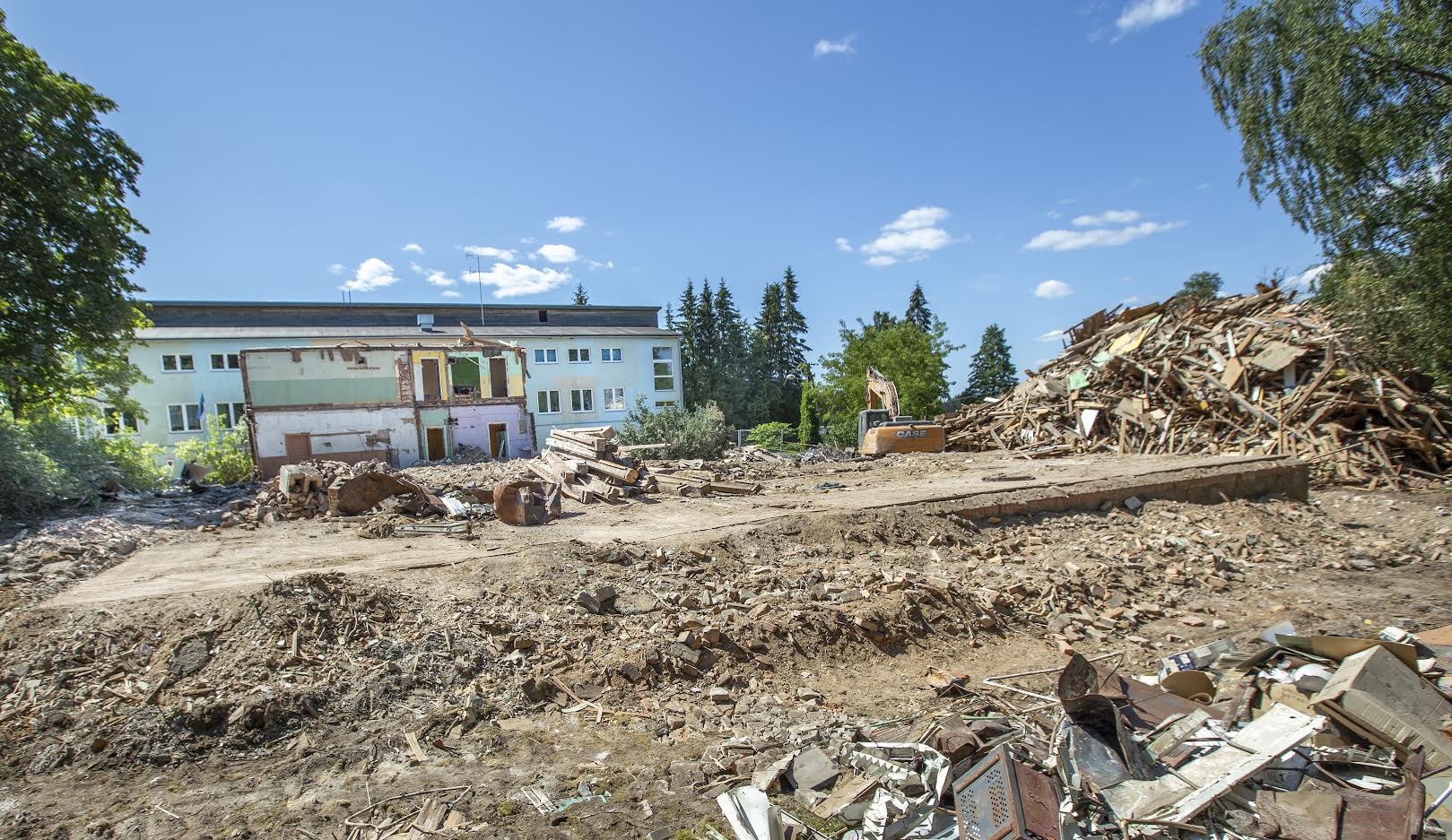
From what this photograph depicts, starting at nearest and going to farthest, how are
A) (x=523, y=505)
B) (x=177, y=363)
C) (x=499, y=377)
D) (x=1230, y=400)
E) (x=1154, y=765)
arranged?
(x=1154, y=765) → (x=523, y=505) → (x=1230, y=400) → (x=499, y=377) → (x=177, y=363)

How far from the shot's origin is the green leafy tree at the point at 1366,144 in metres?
12.1

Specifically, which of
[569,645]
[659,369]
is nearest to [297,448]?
[659,369]

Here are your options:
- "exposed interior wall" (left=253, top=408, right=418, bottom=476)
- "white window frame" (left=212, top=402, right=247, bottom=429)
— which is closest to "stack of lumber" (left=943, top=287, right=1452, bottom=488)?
"exposed interior wall" (left=253, top=408, right=418, bottom=476)

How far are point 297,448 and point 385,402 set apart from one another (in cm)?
349

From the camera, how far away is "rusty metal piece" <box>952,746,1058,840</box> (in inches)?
133

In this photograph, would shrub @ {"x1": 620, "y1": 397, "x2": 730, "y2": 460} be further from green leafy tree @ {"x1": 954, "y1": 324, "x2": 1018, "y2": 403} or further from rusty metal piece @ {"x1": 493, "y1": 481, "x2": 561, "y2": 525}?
green leafy tree @ {"x1": 954, "y1": 324, "x2": 1018, "y2": 403}

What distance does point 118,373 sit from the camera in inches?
718

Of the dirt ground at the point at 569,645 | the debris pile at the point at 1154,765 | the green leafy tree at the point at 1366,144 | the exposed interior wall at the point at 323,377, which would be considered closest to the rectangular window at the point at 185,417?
the exposed interior wall at the point at 323,377

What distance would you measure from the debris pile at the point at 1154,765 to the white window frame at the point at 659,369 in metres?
35.2

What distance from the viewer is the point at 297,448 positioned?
24891 millimetres

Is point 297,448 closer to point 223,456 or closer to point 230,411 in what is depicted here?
point 223,456

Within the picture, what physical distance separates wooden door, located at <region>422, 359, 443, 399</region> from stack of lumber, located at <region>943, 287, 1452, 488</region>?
68.6ft

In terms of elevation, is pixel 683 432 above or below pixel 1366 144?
below

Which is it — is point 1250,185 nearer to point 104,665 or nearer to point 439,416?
point 104,665
